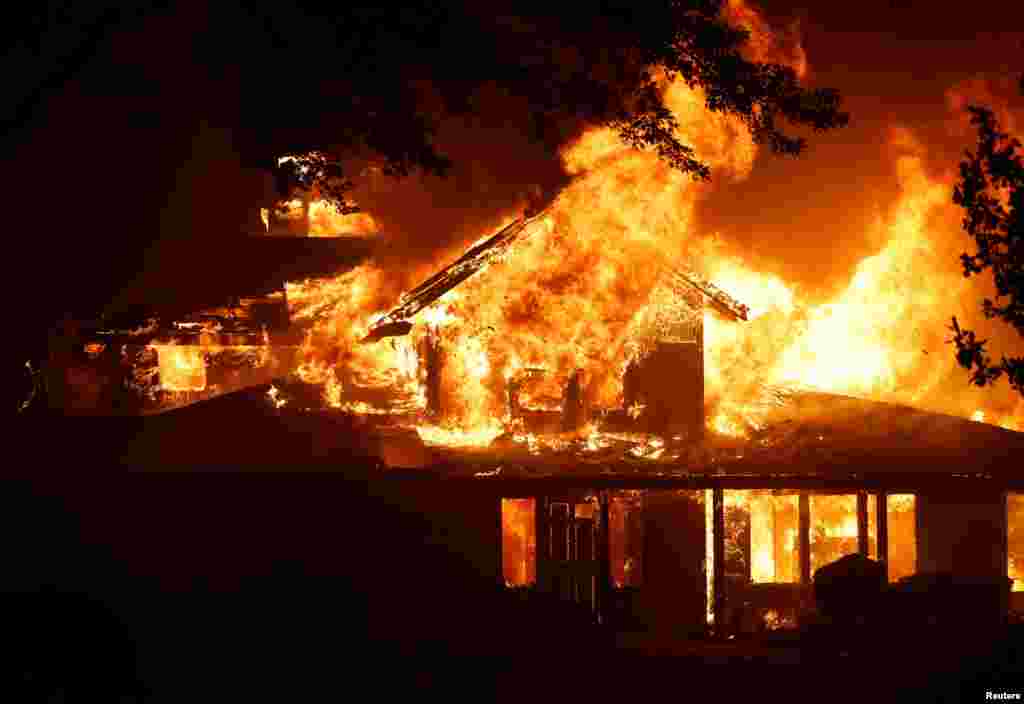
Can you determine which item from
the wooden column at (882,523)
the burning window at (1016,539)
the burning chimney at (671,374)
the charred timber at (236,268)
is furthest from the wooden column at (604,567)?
the burning window at (1016,539)

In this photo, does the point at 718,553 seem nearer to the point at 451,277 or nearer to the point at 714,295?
the point at 714,295

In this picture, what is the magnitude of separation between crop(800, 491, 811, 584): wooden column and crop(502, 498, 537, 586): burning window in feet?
19.2

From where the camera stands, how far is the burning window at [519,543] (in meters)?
26.3

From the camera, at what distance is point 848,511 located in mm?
28312

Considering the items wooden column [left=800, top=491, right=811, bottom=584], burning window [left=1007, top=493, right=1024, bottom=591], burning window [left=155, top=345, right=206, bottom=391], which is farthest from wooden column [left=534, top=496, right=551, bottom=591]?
burning window [left=1007, top=493, right=1024, bottom=591]

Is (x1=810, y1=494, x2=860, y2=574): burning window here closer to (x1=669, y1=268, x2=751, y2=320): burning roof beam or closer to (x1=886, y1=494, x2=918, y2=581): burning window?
(x1=886, y1=494, x2=918, y2=581): burning window

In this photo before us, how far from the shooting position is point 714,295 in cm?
2253

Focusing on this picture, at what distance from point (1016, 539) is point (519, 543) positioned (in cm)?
1447

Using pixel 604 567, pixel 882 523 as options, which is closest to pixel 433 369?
pixel 604 567

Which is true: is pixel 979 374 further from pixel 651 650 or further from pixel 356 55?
pixel 356 55

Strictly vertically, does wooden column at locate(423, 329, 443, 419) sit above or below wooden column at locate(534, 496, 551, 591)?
above

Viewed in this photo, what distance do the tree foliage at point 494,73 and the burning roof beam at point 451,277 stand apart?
5041 mm

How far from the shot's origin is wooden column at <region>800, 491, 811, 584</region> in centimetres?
2573

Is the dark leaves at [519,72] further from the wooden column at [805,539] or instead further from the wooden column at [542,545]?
the wooden column at [805,539]
